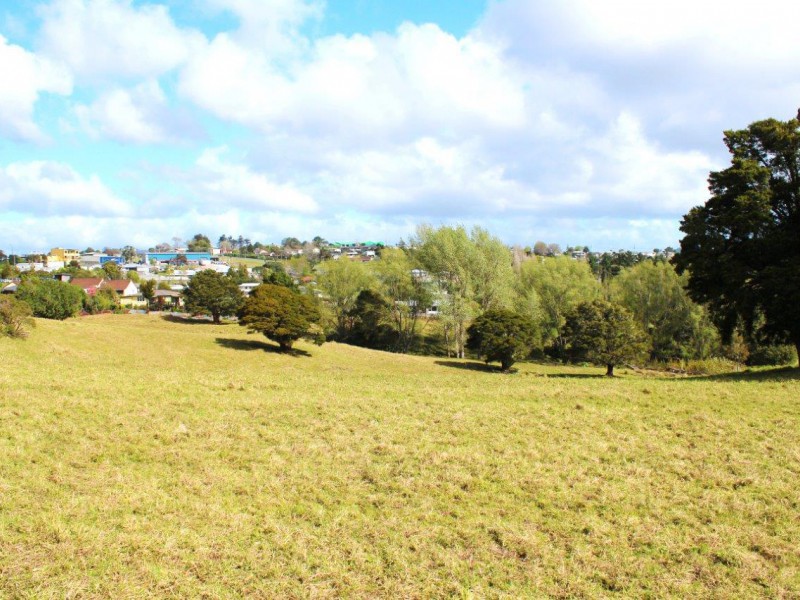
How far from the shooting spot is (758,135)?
24.0 metres

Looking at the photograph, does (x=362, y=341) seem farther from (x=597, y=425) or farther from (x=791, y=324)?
(x=597, y=425)

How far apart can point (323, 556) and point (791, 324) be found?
82.0ft

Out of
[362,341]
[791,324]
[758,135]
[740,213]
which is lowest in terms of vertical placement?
[362,341]

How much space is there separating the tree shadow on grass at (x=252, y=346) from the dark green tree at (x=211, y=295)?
19.9 m

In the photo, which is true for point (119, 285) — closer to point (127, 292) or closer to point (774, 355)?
→ point (127, 292)

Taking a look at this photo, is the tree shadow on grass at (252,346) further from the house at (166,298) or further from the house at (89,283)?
the house at (89,283)

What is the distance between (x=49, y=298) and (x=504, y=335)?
47118 mm

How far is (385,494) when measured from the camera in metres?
8.27

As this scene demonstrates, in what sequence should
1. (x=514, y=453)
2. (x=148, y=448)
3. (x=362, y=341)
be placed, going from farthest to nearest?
(x=362, y=341)
(x=514, y=453)
(x=148, y=448)

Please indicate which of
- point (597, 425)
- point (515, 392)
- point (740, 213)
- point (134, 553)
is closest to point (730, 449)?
point (597, 425)

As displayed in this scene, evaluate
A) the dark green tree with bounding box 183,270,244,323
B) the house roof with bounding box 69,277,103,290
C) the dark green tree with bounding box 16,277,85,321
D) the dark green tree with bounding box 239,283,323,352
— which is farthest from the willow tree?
the house roof with bounding box 69,277,103,290

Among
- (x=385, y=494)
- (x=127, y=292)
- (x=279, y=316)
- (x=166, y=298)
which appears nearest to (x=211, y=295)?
(x=279, y=316)

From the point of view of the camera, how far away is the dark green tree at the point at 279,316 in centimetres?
3978

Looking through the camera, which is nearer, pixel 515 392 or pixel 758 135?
pixel 515 392
